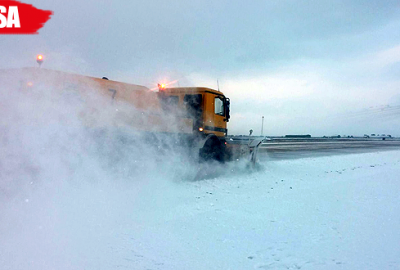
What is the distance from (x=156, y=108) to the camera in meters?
9.96

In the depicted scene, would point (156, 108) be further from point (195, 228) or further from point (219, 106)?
point (195, 228)

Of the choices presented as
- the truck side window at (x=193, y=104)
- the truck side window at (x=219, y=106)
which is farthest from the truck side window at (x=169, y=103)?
the truck side window at (x=219, y=106)

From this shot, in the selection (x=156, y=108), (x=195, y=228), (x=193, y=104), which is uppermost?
(x=193, y=104)

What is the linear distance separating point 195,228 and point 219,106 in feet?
23.8

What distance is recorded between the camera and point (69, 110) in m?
6.86

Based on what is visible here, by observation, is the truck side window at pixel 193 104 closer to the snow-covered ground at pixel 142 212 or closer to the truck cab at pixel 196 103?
the truck cab at pixel 196 103

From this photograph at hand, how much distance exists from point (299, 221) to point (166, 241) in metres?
2.38

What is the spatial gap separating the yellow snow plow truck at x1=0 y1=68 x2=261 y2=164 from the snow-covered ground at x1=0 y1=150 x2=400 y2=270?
63.9 inches

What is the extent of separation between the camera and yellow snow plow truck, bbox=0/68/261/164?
693 centimetres

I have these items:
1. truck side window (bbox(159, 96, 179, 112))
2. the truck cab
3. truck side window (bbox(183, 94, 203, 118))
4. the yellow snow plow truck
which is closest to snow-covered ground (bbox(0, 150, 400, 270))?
the yellow snow plow truck

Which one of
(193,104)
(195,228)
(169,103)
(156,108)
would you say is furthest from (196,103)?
(195,228)

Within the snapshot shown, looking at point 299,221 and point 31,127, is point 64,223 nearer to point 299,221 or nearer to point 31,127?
point 31,127

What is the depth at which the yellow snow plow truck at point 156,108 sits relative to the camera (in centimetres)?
693

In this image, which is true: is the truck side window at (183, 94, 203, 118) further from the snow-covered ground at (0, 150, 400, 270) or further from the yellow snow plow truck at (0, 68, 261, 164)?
the snow-covered ground at (0, 150, 400, 270)
